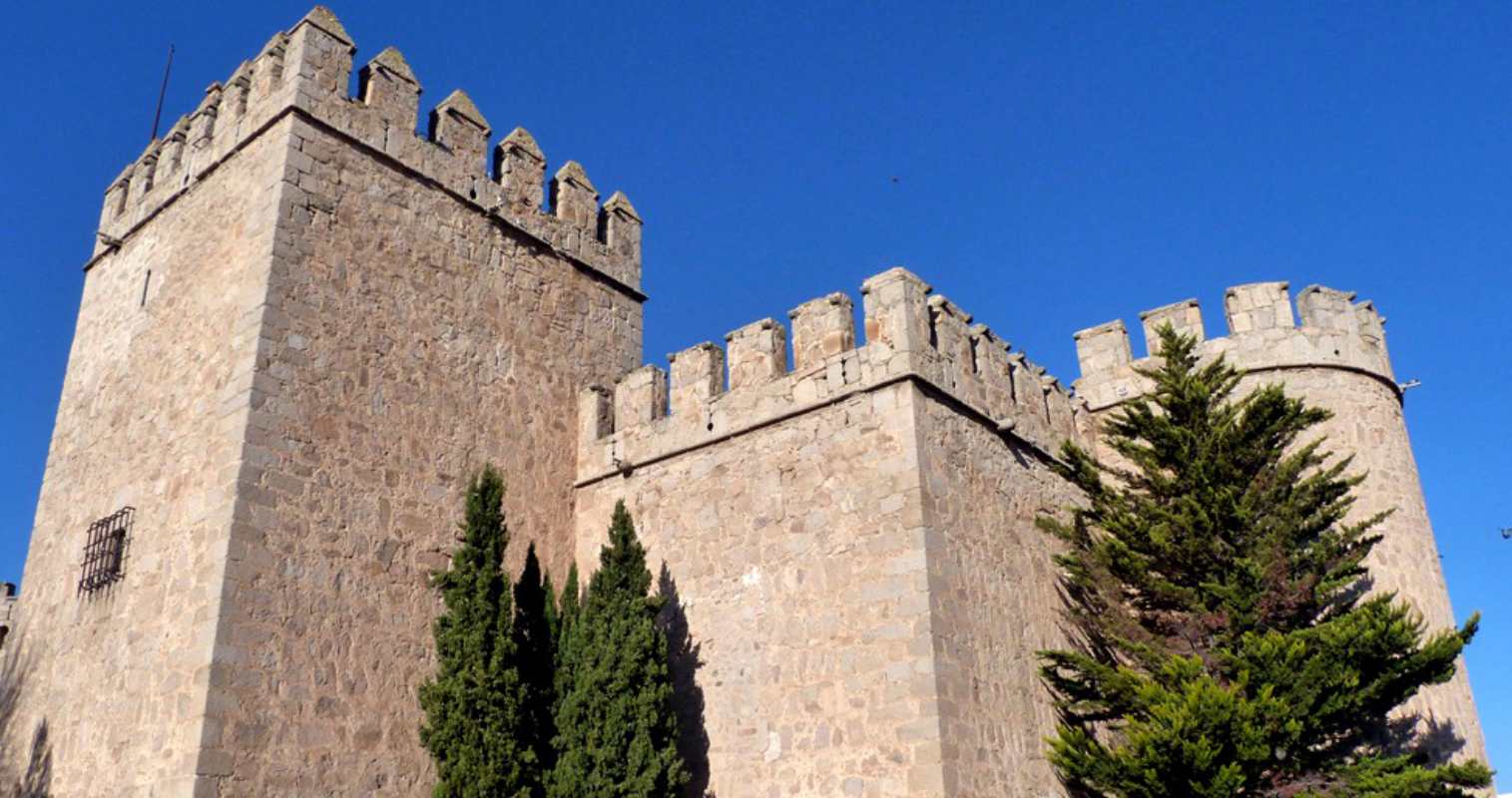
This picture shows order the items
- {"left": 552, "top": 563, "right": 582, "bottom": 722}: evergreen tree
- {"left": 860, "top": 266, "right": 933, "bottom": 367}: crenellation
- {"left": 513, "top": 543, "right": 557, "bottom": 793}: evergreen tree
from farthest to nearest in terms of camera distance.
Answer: {"left": 860, "top": 266, "right": 933, "bottom": 367}: crenellation, {"left": 552, "top": 563, "right": 582, "bottom": 722}: evergreen tree, {"left": 513, "top": 543, "right": 557, "bottom": 793}: evergreen tree

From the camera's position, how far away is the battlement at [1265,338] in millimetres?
12117

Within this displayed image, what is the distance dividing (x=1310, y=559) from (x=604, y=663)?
18.0 ft

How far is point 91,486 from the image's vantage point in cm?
1074

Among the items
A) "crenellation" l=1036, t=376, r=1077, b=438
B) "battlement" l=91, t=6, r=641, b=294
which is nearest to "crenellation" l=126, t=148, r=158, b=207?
"battlement" l=91, t=6, r=641, b=294

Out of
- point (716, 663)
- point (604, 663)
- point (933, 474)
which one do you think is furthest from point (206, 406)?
point (933, 474)

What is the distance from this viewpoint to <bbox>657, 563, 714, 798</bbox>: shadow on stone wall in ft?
31.5

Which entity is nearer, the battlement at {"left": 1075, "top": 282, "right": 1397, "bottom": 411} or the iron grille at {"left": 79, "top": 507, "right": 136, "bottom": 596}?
the iron grille at {"left": 79, "top": 507, "right": 136, "bottom": 596}

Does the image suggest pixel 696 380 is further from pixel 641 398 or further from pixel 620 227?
pixel 620 227

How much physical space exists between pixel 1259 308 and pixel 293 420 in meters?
9.16

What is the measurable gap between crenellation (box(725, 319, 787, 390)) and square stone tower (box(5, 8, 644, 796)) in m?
1.96

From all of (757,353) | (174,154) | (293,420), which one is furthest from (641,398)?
(174,154)

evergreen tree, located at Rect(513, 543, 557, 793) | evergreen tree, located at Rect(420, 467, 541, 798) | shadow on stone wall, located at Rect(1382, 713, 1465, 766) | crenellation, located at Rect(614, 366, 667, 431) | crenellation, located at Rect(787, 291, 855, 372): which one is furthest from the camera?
crenellation, located at Rect(614, 366, 667, 431)

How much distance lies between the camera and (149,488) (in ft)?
32.3

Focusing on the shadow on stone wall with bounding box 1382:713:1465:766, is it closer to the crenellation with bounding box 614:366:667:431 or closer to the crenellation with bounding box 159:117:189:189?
the crenellation with bounding box 614:366:667:431
